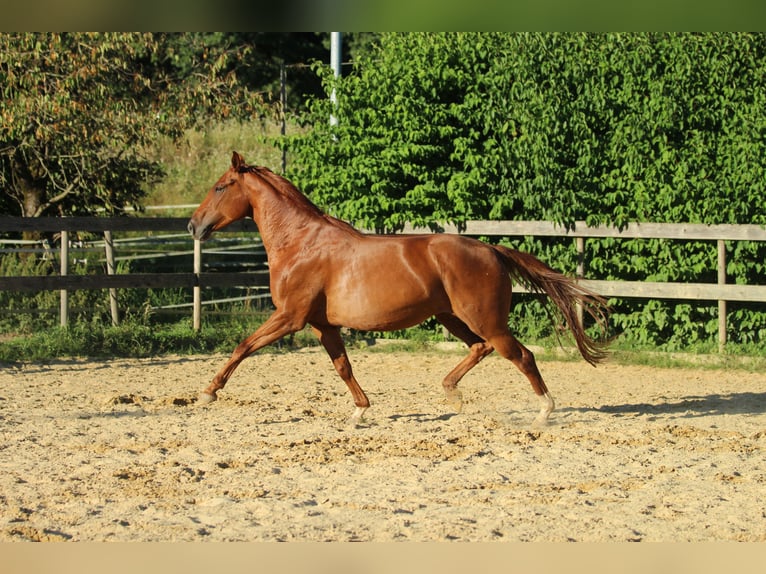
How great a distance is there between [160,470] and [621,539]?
2730mm

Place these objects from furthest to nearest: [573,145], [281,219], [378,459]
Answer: [573,145]
[281,219]
[378,459]

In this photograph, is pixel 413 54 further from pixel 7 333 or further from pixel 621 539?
pixel 621 539

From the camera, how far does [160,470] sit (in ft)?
17.9

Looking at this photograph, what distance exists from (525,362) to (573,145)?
4.77 meters

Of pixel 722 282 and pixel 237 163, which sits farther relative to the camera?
pixel 722 282

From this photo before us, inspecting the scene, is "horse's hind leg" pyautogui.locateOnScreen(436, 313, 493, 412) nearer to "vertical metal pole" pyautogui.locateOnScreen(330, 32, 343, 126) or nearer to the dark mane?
the dark mane

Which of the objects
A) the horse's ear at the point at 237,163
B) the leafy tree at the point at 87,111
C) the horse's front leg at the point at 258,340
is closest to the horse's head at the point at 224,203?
the horse's ear at the point at 237,163

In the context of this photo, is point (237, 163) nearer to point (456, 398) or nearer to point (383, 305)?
point (383, 305)

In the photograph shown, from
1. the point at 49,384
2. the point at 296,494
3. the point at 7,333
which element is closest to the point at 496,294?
the point at 296,494

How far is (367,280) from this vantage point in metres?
6.94

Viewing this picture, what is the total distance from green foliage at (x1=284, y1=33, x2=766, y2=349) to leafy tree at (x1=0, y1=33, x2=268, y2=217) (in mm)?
1777

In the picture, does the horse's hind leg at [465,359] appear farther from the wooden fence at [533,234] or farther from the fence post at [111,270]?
the fence post at [111,270]

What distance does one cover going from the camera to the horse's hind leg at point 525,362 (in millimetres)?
6914

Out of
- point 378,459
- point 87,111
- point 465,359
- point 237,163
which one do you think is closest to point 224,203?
point 237,163
